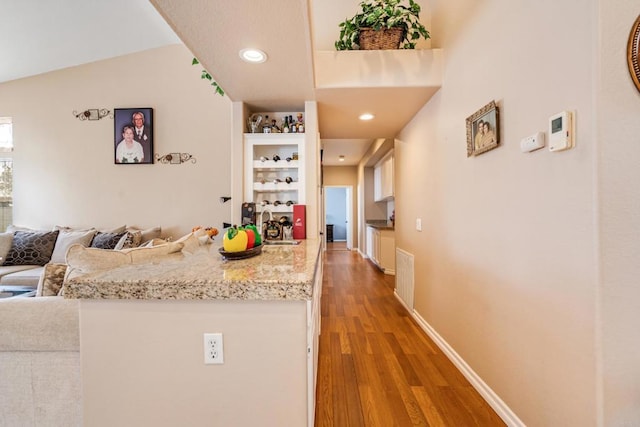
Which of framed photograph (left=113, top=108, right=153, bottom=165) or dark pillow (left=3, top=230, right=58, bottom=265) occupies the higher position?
framed photograph (left=113, top=108, right=153, bottom=165)

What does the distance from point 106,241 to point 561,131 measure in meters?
4.41

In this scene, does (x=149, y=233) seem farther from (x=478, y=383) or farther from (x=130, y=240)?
(x=478, y=383)

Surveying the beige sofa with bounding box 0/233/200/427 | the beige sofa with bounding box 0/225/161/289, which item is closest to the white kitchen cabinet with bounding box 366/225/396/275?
the beige sofa with bounding box 0/225/161/289

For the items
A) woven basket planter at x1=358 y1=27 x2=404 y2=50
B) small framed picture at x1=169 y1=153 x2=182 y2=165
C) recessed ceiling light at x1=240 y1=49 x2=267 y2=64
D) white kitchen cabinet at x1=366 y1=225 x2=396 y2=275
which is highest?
woven basket planter at x1=358 y1=27 x2=404 y2=50

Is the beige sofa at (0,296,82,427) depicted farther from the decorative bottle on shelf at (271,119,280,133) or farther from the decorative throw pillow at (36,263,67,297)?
the decorative bottle on shelf at (271,119,280,133)

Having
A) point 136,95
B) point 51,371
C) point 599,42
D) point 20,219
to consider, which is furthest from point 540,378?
point 20,219

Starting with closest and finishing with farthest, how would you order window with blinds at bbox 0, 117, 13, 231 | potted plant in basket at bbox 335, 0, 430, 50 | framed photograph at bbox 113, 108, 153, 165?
1. potted plant in basket at bbox 335, 0, 430, 50
2. framed photograph at bbox 113, 108, 153, 165
3. window with blinds at bbox 0, 117, 13, 231

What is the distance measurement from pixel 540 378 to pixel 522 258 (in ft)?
→ 1.86

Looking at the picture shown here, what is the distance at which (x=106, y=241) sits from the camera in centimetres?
332

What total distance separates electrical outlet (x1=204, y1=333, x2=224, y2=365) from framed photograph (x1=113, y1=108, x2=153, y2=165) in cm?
381

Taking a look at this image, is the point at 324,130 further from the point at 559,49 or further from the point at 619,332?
the point at 619,332

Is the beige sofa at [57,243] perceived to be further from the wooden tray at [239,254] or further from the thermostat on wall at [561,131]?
the thermostat on wall at [561,131]

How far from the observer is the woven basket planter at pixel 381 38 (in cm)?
213

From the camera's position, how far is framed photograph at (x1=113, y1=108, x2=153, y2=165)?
383cm
